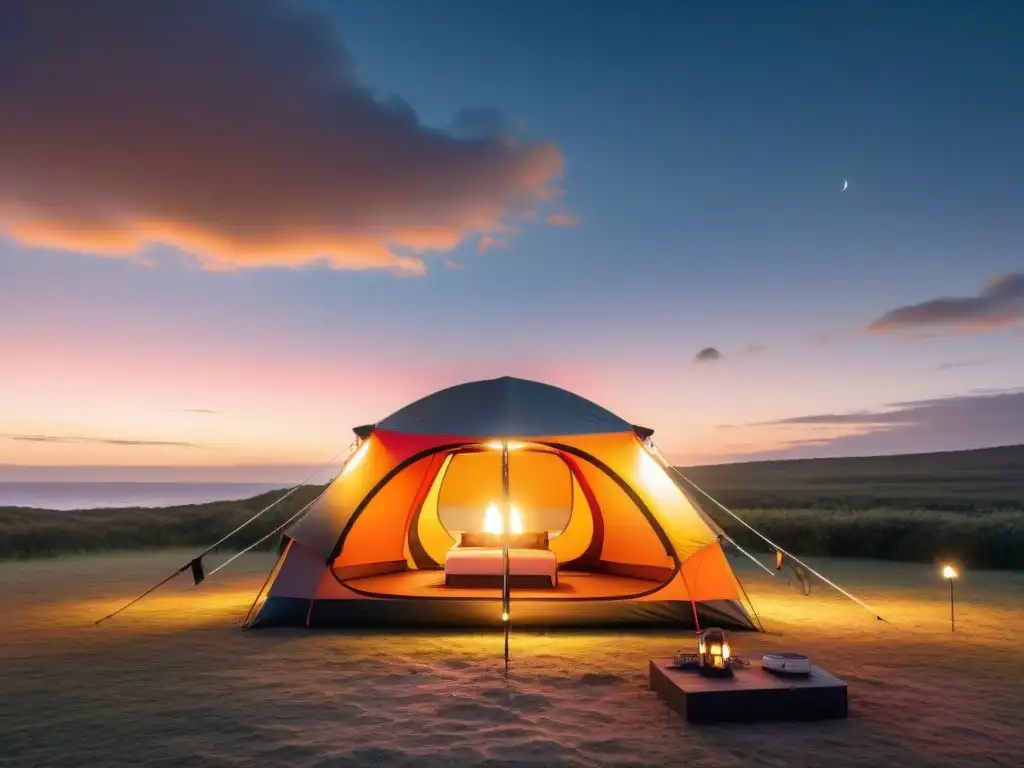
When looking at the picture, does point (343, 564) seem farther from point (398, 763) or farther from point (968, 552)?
point (968, 552)

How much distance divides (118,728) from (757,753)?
151 inches

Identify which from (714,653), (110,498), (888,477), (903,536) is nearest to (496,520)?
(714,653)

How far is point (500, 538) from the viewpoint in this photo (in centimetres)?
1084

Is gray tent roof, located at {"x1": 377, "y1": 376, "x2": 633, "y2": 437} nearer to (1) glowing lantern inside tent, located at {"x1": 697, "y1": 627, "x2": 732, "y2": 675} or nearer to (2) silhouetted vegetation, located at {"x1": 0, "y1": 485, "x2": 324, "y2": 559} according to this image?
(1) glowing lantern inside tent, located at {"x1": 697, "y1": 627, "x2": 732, "y2": 675}

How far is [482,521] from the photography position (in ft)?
37.2

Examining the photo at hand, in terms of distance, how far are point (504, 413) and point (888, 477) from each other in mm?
51685

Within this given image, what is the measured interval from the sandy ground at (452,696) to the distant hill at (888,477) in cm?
2404

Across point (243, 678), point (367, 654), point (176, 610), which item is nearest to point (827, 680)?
point (367, 654)

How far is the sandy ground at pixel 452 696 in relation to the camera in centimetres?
454

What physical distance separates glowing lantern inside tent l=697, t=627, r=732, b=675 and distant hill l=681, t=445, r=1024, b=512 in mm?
25969

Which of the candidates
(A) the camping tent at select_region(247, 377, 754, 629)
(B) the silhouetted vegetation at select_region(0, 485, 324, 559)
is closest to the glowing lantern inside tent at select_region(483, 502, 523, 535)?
(A) the camping tent at select_region(247, 377, 754, 629)

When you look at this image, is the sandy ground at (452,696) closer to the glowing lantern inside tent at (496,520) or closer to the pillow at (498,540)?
the pillow at (498,540)

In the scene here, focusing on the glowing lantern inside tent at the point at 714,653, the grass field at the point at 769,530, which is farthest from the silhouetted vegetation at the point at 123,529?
the glowing lantern inside tent at the point at 714,653

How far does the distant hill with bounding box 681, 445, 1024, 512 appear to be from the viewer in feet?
126
